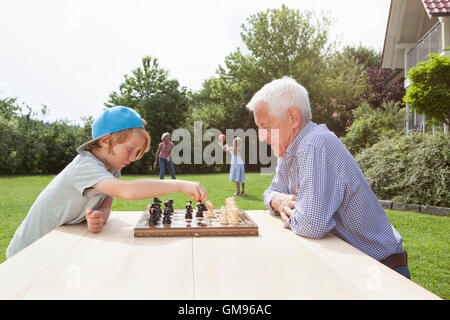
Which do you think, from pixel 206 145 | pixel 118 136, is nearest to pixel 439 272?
pixel 118 136

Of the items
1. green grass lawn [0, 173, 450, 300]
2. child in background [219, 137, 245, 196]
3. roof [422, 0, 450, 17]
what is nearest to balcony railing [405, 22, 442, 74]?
roof [422, 0, 450, 17]

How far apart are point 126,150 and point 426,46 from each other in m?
15.6

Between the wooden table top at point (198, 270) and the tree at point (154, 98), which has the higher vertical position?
the tree at point (154, 98)

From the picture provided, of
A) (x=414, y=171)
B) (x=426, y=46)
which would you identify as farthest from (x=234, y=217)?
(x=426, y=46)

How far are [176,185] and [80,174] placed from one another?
50 cm

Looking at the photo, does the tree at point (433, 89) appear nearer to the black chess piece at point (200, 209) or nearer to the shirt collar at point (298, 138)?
the shirt collar at point (298, 138)

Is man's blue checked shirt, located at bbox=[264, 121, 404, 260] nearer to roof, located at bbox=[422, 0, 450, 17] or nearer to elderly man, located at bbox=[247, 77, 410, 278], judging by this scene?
elderly man, located at bbox=[247, 77, 410, 278]

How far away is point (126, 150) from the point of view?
2.00 m

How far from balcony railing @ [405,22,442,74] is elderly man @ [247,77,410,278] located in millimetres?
13568

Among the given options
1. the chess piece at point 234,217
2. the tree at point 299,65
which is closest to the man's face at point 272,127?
the chess piece at point 234,217

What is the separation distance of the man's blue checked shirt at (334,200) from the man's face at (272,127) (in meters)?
0.06

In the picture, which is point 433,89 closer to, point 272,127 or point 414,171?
point 414,171

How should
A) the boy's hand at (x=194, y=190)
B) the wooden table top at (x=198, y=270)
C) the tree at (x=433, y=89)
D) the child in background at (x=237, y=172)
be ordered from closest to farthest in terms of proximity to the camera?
the wooden table top at (x=198, y=270) < the boy's hand at (x=194, y=190) < the child in background at (x=237, y=172) < the tree at (x=433, y=89)

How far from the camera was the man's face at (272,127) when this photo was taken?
6.56 ft
